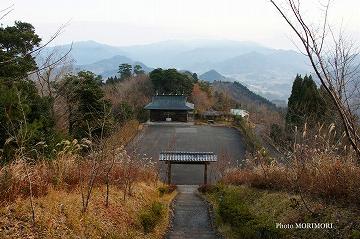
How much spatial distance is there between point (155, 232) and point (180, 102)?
29111mm

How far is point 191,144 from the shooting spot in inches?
1089

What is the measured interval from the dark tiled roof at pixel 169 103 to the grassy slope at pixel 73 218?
89.8ft

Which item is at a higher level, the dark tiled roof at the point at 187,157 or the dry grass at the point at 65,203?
the dry grass at the point at 65,203

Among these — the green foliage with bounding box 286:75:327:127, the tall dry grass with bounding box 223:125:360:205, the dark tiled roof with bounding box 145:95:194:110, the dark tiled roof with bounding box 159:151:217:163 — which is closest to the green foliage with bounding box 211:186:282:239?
the tall dry grass with bounding box 223:125:360:205

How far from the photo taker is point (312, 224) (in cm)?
578

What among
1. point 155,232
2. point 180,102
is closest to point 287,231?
point 155,232

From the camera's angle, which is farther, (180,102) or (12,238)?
(180,102)

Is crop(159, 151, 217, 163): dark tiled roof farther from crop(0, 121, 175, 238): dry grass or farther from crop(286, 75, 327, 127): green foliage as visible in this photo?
crop(286, 75, 327, 127): green foliage

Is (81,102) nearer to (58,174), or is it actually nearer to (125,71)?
(58,174)

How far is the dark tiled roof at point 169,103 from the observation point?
35656mm

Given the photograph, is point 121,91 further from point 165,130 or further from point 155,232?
point 155,232

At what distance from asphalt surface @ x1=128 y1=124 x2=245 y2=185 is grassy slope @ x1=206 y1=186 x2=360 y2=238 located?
880 centimetres

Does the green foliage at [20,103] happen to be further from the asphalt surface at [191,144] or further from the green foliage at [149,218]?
the asphalt surface at [191,144]

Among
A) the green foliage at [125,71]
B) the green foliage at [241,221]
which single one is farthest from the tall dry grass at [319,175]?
the green foliage at [125,71]
